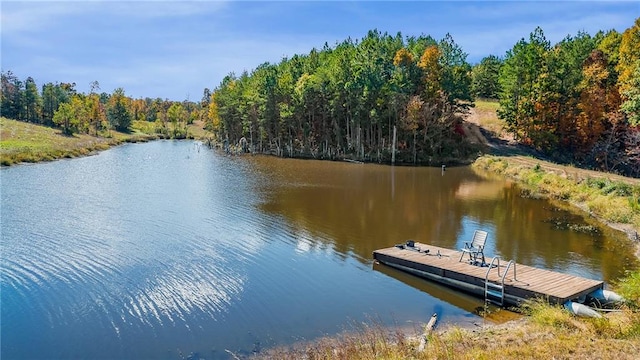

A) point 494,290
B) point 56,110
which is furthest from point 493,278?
point 56,110

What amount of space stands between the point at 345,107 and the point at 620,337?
55.4 m

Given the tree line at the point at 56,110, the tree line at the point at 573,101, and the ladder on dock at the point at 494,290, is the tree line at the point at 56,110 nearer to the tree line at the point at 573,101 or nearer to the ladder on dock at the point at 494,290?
the tree line at the point at 573,101

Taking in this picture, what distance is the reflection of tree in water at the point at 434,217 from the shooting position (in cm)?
2183

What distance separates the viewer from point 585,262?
67.3 feet

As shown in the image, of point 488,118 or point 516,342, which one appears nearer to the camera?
point 516,342

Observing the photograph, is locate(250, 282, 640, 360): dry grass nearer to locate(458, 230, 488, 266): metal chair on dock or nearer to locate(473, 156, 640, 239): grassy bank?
locate(458, 230, 488, 266): metal chair on dock

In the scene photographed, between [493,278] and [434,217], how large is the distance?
13048 mm

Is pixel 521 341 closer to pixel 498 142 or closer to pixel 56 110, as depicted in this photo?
pixel 498 142

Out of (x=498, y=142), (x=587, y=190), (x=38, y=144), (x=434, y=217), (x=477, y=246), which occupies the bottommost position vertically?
(x=434, y=217)

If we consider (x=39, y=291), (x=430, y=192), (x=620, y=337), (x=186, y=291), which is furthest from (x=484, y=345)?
(x=430, y=192)

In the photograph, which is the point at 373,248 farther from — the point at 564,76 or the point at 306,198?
the point at 564,76

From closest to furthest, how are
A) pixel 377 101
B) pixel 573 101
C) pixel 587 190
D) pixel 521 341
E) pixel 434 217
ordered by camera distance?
pixel 521 341 < pixel 434 217 < pixel 587 190 < pixel 573 101 < pixel 377 101

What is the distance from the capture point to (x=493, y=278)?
54.4 feet

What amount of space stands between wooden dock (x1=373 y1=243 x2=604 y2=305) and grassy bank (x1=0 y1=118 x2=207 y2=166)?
50.3m
